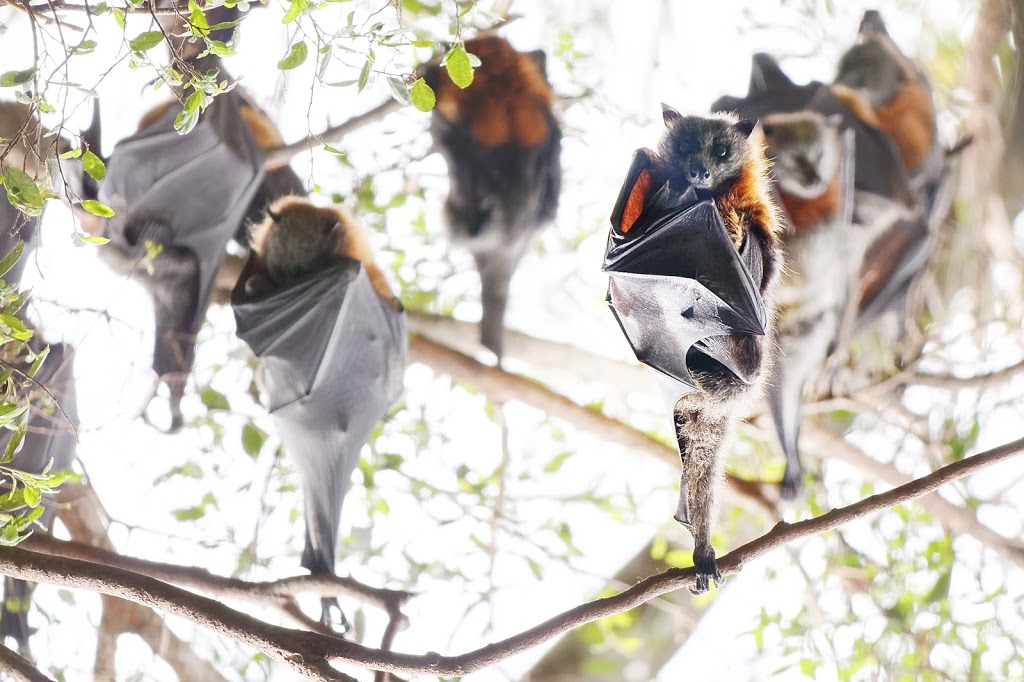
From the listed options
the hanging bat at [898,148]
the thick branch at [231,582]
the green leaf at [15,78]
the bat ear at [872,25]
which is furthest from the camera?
the bat ear at [872,25]

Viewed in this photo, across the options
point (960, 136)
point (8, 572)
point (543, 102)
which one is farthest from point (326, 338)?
point (960, 136)

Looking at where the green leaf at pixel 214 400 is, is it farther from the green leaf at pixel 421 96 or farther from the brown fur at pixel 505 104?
the green leaf at pixel 421 96

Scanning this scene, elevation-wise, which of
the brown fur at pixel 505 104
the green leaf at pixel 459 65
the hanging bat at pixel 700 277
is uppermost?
the green leaf at pixel 459 65

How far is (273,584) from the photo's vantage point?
136 cm

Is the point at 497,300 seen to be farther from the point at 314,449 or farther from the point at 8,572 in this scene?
the point at 8,572

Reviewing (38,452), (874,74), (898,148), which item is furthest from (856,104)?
(38,452)

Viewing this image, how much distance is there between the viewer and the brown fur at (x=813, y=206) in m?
1.92

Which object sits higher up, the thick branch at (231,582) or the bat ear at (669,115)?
the bat ear at (669,115)

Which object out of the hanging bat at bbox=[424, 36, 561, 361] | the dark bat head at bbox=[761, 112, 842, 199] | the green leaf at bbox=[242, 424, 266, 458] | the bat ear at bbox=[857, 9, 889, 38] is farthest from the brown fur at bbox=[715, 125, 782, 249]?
the bat ear at bbox=[857, 9, 889, 38]

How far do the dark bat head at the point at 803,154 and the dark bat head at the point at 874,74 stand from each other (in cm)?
87

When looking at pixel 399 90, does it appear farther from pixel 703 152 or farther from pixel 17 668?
pixel 17 668

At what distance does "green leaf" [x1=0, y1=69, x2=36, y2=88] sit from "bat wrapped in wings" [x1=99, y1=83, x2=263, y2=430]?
1089 millimetres

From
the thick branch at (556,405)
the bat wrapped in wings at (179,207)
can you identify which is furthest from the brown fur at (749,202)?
the bat wrapped in wings at (179,207)

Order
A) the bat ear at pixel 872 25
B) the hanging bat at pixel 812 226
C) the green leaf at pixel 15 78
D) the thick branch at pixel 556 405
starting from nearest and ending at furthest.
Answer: the green leaf at pixel 15 78 < the hanging bat at pixel 812 226 < the thick branch at pixel 556 405 < the bat ear at pixel 872 25
